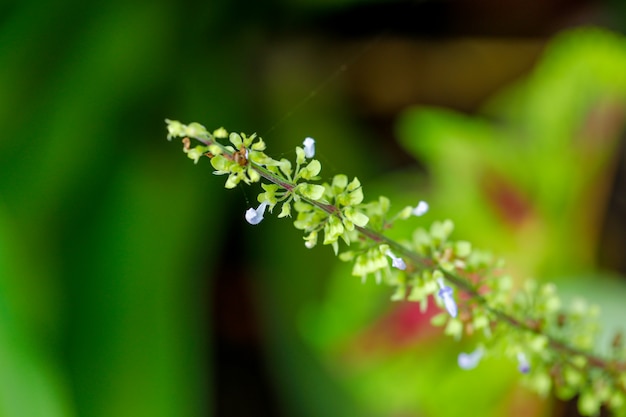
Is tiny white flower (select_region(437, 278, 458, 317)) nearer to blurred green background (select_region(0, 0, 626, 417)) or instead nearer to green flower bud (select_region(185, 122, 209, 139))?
green flower bud (select_region(185, 122, 209, 139))

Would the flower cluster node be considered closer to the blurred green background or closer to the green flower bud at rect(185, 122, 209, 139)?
the green flower bud at rect(185, 122, 209, 139)

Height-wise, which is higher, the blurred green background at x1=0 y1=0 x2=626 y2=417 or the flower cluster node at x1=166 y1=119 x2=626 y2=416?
the blurred green background at x1=0 y1=0 x2=626 y2=417

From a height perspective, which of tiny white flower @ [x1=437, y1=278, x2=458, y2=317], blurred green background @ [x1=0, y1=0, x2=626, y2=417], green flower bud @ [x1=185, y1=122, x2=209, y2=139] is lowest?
tiny white flower @ [x1=437, y1=278, x2=458, y2=317]

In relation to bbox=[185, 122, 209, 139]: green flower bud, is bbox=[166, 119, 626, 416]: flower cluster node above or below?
below

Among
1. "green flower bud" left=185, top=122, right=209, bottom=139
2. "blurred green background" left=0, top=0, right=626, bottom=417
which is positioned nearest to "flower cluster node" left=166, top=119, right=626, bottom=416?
"green flower bud" left=185, top=122, right=209, bottom=139

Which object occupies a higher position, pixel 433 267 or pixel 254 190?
pixel 254 190

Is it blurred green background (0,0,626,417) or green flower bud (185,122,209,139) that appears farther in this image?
blurred green background (0,0,626,417)

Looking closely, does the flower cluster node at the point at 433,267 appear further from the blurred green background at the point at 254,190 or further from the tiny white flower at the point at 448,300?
the blurred green background at the point at 254,190

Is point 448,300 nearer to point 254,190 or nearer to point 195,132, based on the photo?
point 195,132

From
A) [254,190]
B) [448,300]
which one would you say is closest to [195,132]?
[448,300]
